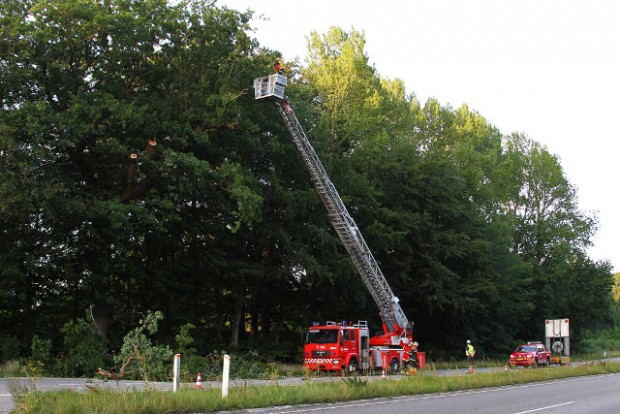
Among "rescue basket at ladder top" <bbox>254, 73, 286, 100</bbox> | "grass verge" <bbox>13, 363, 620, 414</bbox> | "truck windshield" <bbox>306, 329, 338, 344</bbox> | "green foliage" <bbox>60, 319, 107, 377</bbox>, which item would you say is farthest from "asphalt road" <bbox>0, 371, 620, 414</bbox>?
"rescue basket at ladder top" <bbox>254, 73, 286, 100</bbox>

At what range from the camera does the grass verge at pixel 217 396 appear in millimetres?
10274

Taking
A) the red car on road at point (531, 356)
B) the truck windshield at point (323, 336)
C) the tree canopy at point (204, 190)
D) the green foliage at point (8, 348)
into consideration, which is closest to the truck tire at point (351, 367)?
the truck windshield at point (323, 336)

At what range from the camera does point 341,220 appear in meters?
29.9

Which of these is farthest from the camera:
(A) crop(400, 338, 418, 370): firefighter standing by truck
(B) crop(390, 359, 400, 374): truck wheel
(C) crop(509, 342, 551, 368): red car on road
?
(C) crop(509, 342, 551, 368): red car on road

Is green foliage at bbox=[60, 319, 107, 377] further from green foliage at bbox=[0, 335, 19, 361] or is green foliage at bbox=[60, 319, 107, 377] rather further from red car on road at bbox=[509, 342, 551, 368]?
red car on road at bbox=[509, 342, 551, 368]

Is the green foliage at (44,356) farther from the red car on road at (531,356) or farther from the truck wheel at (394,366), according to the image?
the red car on road at (531,356)

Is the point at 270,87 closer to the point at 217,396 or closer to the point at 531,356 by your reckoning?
the point at 217,396

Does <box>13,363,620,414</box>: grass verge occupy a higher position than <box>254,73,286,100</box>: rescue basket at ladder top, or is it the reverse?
<box>254,73,286,100</box>: rescue basket at ladder top

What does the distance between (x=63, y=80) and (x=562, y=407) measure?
21841 millimetres

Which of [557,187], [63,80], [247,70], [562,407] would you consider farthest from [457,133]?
[562,407]

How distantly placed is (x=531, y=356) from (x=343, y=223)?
1708 cm

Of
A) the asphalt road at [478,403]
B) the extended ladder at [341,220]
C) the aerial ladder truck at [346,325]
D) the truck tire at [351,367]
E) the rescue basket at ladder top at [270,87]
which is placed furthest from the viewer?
the extended ladder at [341,220]

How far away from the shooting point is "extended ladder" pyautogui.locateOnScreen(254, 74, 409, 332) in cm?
2973

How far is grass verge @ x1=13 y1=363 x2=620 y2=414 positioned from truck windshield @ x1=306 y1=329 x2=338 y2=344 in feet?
25.1
